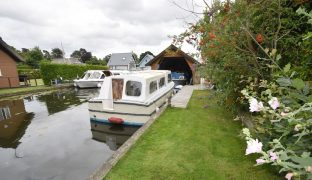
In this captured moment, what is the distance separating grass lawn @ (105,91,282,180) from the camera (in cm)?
404

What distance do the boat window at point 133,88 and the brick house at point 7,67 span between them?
20.0m

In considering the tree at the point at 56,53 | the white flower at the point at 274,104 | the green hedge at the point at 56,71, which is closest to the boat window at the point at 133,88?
the white flower at the point at 274,104

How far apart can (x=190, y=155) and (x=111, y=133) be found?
429 centimetres

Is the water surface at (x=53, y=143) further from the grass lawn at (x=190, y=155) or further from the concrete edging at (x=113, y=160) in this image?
the grass lawn at (x=190, y=155)

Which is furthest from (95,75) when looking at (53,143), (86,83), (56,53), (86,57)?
(56,53)

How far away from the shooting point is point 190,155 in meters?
4.86

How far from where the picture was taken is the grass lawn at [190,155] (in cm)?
404

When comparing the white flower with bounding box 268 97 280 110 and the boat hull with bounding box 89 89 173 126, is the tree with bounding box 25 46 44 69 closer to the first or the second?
the boat hull with bounding box 89 89 173 126

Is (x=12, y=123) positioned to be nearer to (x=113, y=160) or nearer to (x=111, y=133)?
(x=111, y=133)

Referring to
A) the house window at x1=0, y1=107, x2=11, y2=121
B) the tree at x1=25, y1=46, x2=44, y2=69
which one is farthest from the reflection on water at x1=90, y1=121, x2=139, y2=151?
the tree at x1=25, y1=46, x2=44, y2=69

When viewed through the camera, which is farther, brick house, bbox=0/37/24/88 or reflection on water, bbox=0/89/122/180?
brick house, bbox=0/37/24/88

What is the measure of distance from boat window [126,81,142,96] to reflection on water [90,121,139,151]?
1.47 metres

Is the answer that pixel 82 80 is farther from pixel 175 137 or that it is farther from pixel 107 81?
pixel 175 137

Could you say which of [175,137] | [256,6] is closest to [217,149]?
[175,137]
